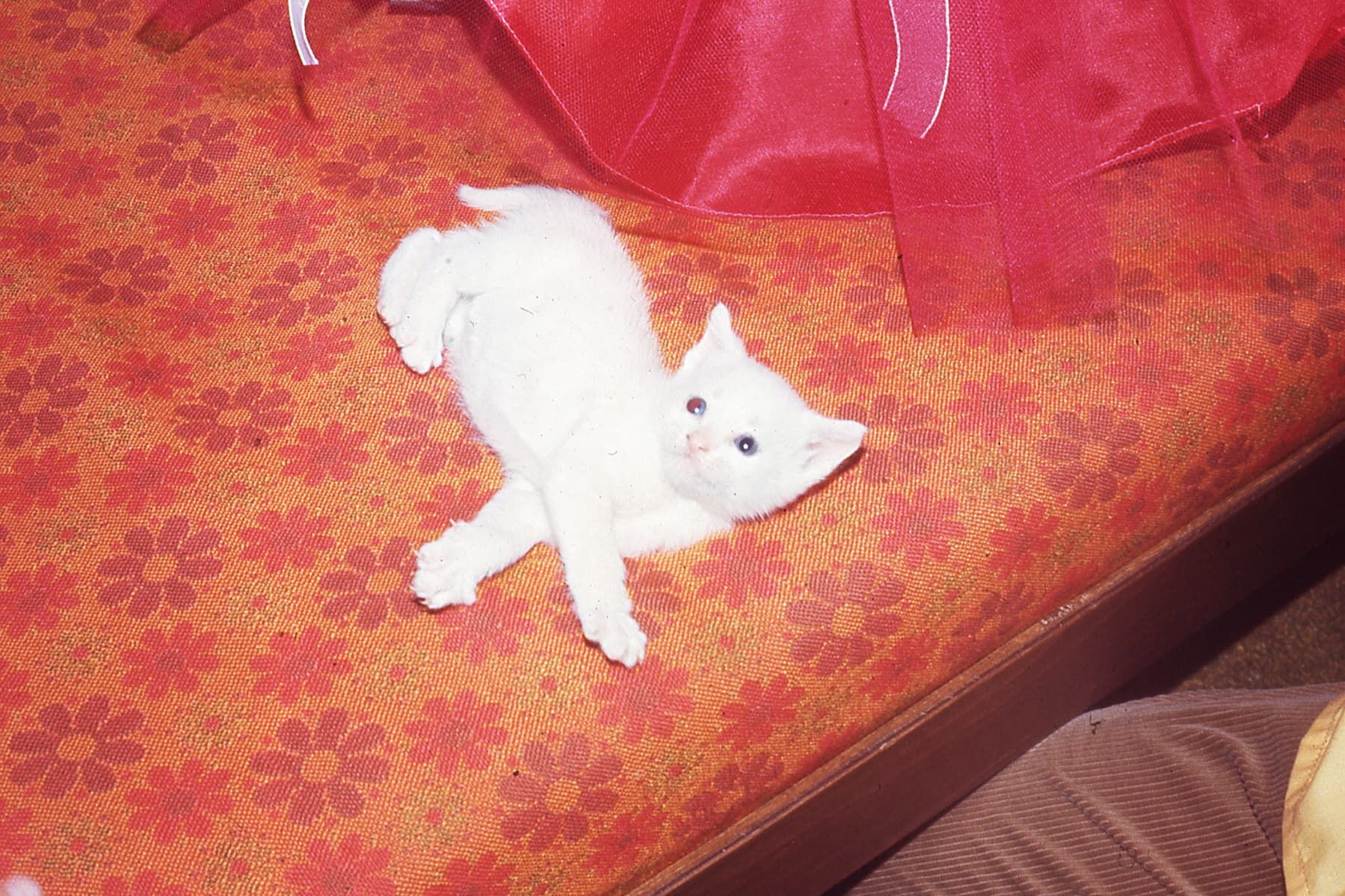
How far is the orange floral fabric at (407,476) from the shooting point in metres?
0.99

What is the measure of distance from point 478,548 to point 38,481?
1.61 ft

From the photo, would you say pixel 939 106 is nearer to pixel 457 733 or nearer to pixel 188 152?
pixel 457 733

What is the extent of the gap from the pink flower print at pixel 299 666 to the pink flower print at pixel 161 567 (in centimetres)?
11

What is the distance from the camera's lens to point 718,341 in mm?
1110

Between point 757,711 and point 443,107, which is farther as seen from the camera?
point 443,107

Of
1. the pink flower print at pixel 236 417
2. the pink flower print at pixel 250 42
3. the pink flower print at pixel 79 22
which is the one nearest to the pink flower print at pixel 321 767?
the pink flower print at pixel 236 417

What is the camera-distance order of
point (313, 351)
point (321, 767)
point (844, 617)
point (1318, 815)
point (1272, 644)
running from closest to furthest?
1. point (1318, 815)
2. point (321, 767)
3. point (844, 617)
4. point (313, 351)
5. point (1272, 644)

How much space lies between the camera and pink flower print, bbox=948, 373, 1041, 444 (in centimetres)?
119

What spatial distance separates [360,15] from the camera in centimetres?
142

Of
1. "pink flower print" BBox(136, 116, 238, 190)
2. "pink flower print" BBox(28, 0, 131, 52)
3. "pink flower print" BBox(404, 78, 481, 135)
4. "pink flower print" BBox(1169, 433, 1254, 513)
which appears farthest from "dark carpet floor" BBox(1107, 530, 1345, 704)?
"pink flower print" BBox(28, 0, 131, 52)

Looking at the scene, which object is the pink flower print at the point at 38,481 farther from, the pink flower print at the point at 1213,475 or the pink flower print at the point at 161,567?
the pink flower print at the point at 1213,475

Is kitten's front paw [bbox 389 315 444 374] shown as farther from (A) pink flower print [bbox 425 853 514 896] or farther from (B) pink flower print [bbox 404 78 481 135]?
(A) pink flower print [bbox 425 853 514 896]

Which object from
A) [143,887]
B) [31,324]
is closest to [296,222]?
[31,324]

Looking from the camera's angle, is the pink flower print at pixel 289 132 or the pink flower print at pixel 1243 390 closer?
the pink flower print at pixel 1243 390
